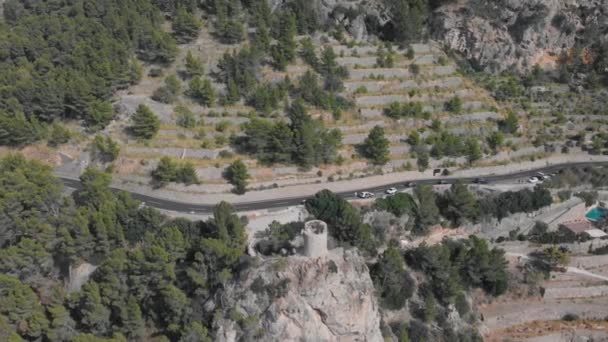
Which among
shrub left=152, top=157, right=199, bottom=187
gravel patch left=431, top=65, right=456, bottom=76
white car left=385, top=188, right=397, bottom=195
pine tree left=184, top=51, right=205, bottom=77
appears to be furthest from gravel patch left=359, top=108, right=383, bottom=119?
shrub left=152, top=157, right=199, bottom=187

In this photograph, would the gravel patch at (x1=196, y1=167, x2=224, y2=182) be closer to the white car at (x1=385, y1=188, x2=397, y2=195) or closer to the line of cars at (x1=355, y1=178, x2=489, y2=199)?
the line of cars at (x1=355, y1=178, x2=489, y2=199)

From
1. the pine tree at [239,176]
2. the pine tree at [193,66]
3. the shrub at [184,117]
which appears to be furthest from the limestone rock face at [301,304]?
the pine tree at [193,66]

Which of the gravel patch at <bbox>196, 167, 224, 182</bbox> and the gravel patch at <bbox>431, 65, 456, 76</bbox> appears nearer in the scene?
the gravel patch at <bbox>196, 167, 224, 182</bbox>

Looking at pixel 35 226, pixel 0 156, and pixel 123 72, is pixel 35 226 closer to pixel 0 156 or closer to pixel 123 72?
pixel 0 156

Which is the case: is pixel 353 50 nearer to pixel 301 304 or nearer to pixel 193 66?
pixel 193 66

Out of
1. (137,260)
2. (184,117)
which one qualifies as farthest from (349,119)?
(137,260)

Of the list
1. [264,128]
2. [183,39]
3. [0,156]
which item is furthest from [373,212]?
[0,156]
